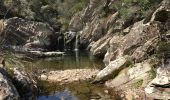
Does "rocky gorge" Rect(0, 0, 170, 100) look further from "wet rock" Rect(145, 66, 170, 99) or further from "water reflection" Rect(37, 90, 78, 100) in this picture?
"water reflection" Rect(37, 90, 78, 100)

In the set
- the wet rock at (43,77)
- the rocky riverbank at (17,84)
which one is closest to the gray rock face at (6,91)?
the rocky riverbank at (17,84)

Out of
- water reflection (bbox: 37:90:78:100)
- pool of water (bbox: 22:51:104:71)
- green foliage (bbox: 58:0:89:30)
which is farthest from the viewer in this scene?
green foliage (bbox: 58:0:89:30)

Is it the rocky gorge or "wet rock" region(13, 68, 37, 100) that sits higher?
the rocky gorge

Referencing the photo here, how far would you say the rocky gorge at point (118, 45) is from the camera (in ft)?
47.9

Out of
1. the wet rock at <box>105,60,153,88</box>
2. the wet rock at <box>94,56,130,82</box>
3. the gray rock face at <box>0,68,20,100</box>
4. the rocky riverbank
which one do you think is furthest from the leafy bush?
the gray rock face at <box>0,68,20,100</box>

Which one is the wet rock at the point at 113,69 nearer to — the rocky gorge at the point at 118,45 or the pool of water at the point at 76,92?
the rocky gorge at the point at 118,45

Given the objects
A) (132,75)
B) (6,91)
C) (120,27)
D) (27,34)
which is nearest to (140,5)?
(120,27)

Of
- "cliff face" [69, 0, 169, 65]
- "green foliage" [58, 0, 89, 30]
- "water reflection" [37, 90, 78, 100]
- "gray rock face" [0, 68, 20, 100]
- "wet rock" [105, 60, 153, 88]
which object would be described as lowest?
"water reflection" [37, 90, 78, 100]

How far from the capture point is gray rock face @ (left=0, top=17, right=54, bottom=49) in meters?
38.5

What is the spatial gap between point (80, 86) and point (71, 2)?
46897 millimetres

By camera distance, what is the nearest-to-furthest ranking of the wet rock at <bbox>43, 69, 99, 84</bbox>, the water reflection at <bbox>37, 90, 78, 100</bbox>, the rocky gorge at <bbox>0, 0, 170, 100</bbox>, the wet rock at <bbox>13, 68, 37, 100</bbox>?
the wet rock at <bbox>13, 68, 37, 100</bbox>
the rocky gorge at <bbox>0, 0, 170, 100</bbox>
the water reflection at <bbox>37, 90, 78, 100</bbox>
the wet rock at <bbox>43, 69, 99, 84</bbox>

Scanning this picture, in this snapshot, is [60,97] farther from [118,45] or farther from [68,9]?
[68,9]

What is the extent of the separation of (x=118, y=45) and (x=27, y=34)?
18902 millimetres

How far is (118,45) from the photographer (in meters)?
24.2
